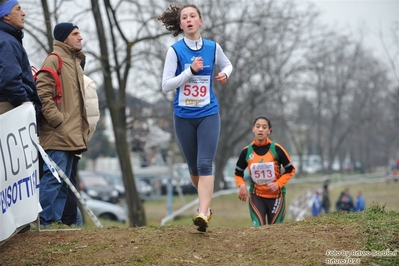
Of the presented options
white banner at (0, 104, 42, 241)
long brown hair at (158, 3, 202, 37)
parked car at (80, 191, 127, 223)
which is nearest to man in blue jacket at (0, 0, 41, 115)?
white banner at (0, 104, 42, 241)

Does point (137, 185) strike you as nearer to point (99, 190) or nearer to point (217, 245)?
point (99, 190)

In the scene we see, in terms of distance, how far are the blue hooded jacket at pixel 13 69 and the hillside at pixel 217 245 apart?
53.1 inches

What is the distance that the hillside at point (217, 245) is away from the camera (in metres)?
5.41

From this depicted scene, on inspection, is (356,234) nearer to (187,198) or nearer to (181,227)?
(181,227)

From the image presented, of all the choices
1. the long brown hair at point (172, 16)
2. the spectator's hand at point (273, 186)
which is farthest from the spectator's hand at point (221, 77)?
the spectator's hand at point (273, 186)

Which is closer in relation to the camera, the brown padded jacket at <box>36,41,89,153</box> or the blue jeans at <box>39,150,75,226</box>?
the brown padded jacket at <box>36,41,89,153</box>

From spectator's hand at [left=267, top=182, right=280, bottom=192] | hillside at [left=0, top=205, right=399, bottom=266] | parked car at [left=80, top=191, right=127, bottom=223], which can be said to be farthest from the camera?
parked car at [left=80, top=191, right=127, bottom=223]

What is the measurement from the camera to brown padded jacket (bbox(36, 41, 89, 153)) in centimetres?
698

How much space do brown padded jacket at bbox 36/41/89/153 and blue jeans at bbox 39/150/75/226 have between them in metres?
0.09

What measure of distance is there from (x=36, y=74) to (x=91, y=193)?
25005 mm

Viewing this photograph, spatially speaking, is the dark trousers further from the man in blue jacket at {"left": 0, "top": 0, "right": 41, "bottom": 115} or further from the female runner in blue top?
the female runner in blue top

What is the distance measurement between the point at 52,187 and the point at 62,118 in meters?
0.76

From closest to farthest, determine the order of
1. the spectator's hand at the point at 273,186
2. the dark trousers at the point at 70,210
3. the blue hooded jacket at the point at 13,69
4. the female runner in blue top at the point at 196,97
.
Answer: the blue hooded jacket at the point at 13,69, the female runner in blue top at the point at 196,97, the dark trousers at the point at 70,210, the spectator's hand at the point at 273,186

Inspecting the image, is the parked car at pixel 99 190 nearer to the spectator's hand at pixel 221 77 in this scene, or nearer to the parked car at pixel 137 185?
the parked car at pixel 137 185
